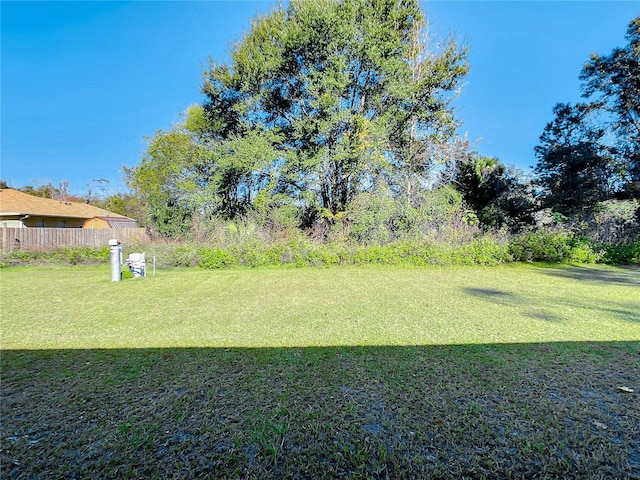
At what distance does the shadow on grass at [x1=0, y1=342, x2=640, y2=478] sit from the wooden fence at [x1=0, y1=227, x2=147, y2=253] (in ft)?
29.4

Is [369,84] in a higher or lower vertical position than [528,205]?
higher

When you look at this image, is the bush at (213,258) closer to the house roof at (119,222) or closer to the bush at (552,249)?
the bush at (552,249)

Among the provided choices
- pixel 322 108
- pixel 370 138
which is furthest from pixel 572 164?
pixel 322 108

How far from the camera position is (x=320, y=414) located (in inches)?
73.0

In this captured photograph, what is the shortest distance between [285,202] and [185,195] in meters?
4.54

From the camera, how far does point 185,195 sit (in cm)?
1306

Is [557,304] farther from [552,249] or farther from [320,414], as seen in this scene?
[552,249]

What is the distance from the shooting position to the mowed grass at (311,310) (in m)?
3.18

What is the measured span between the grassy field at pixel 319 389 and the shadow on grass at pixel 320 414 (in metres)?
0.01

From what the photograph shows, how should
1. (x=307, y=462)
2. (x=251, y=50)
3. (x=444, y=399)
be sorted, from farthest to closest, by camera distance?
(x=251, y=50) < (x=444, y=399) < (x=307, y=462)

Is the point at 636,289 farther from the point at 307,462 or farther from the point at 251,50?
the point at 251,50

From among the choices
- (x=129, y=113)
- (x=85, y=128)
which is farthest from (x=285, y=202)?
(x=85, y=128)

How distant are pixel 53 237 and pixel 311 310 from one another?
1218 centimetres

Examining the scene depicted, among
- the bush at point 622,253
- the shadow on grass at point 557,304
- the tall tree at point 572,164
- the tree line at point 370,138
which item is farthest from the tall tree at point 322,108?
the shadow on grass at point 557,304
